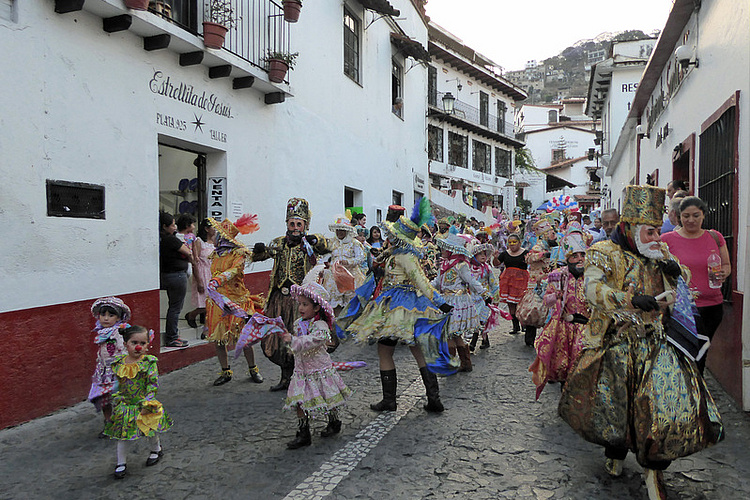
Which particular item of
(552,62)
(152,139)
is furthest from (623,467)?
(552,62)

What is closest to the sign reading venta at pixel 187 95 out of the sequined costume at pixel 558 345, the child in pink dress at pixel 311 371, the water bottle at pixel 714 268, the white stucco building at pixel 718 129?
the child in pink dress at pixel 311 371

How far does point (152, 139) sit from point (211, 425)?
3.51 metres

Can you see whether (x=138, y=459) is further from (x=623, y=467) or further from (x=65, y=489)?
(x=623, y=467)

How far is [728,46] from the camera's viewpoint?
20.2ft

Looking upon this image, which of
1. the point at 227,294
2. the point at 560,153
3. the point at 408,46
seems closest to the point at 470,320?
the point at 227,294

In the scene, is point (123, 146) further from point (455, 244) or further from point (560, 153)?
point (560, 153)

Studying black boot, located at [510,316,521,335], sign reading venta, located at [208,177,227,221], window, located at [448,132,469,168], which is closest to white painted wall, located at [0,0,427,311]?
sign reading venta, located at [208,177,227,221]

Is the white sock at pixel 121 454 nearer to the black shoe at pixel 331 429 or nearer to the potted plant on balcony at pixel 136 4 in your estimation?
the black shoe at pixel 331 429

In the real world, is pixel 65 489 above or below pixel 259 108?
below

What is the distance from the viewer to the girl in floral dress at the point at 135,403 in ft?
12.9

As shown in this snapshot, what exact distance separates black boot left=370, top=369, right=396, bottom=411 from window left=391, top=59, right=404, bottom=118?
12406 mm

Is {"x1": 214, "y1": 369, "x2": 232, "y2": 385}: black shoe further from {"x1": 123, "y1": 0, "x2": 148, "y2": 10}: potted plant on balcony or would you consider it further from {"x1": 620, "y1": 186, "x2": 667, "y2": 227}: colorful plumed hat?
{"x1": 620, "y1": 186, "x2": 667, "y2": 227}: colorful plumed hat

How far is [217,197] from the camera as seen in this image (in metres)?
8.20

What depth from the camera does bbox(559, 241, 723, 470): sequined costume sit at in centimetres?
326
